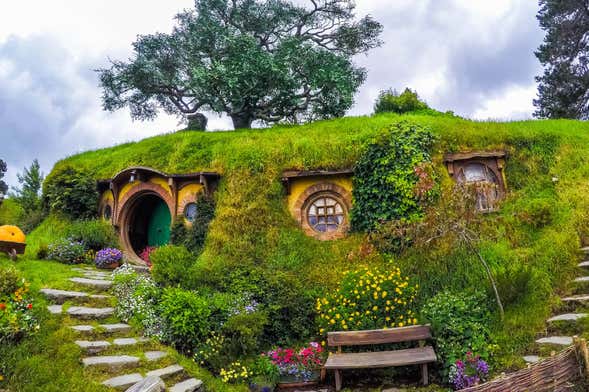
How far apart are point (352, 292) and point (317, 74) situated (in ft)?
36.9

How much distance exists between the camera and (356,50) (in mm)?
19031

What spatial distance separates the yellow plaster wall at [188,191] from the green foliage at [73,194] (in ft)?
10.8

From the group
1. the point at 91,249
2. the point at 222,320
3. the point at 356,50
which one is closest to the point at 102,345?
the point at 222,320

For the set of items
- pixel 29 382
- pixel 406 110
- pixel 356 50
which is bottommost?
pixel 29 382

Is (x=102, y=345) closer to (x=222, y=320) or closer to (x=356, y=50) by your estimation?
(x=222, y=320)

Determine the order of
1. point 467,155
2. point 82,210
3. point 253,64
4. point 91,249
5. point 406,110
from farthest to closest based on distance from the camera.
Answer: point 253,64
point 406,110
point 82,210
point 91,249
point 467,155

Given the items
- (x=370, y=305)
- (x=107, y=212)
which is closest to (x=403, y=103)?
(x=370, y=305)

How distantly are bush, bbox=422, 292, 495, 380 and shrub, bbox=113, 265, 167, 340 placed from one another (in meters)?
4.55

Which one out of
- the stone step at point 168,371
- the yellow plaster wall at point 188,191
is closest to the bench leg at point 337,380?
the stone step at point 168,371

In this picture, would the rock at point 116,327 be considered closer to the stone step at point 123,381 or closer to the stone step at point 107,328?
the stone step at point 107,328

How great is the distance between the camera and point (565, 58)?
813 inches

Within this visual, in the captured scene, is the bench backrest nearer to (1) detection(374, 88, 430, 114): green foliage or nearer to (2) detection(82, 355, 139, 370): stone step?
(2) detection(82, 355, 139, 370): stone step

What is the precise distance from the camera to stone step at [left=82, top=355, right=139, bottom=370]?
225 inches

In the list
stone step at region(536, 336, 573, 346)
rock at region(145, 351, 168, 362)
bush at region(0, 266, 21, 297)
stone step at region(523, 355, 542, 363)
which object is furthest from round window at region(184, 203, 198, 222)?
stone step at region(536, 336, 573, 346)
